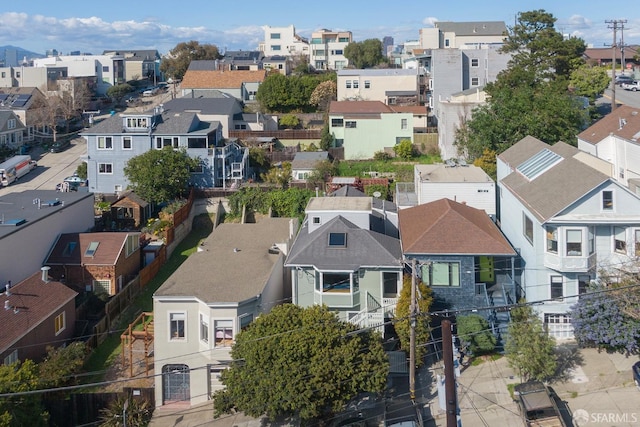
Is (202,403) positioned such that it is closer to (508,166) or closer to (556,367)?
(556,367)

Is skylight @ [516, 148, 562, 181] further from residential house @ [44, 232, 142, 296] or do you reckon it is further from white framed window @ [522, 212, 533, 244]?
residential house @ [44, 232, 142, 296]

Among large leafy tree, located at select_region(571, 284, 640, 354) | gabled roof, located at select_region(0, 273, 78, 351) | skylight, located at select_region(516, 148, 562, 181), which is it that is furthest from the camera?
skylight, located at select_region(516, 148, 562, 181)

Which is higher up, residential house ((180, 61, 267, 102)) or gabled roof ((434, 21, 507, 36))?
gabled roof ((434, 21, 507, 36))

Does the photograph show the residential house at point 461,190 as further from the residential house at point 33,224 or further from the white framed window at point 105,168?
the white framed window at point 105,168

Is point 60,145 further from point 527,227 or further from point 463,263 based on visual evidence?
point 527,227

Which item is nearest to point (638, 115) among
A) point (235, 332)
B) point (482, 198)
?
point (482, 198)

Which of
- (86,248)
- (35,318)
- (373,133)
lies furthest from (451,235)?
(373,133)

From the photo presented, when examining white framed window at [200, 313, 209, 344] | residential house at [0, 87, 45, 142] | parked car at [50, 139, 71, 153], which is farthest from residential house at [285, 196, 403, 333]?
residential house at [0, 87, 45, 142]
